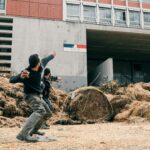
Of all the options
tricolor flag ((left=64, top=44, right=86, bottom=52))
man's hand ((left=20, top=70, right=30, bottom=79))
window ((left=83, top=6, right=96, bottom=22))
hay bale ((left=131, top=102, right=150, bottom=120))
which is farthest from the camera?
window ((left=83, top=6, right=96, bottom=22))

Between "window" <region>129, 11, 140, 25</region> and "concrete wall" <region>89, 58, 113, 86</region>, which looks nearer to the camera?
"concrete wall" <region>89, 58, 113, 86</region>

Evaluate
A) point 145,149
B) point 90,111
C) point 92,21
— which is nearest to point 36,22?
point 92,21

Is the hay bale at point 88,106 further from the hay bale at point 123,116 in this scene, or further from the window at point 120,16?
the window at point 120,16

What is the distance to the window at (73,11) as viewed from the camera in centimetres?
3259

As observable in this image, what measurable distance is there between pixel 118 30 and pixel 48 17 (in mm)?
7033

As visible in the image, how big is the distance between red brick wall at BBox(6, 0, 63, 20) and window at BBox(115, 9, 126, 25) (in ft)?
25.2

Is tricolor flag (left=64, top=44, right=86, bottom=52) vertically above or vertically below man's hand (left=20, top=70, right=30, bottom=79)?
above

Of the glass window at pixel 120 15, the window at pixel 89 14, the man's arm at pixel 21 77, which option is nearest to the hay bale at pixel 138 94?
the man's arm at pixel 21 77

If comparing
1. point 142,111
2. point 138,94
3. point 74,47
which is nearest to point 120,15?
point 74,47

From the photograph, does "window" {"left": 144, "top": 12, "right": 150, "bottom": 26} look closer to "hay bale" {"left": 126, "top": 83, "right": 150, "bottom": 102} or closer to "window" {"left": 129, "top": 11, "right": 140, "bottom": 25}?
"window" {"left": 129, "top": 11, "right": 140, "bottom": 25}

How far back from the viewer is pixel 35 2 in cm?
3044

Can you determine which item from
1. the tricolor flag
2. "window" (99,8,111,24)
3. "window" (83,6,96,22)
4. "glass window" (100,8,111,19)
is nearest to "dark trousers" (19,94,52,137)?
the tricolor flag

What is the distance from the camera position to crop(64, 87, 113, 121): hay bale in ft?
41.3

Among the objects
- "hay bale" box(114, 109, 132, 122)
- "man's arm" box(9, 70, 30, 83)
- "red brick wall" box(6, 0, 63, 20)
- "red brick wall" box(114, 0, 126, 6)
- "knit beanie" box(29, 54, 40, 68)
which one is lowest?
"hay bale" box(114, 109, 132, 122)
